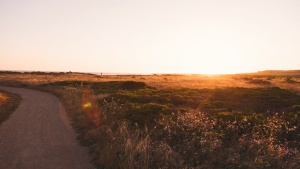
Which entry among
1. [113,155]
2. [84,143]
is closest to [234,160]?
[113,155]

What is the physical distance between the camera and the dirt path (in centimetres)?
895

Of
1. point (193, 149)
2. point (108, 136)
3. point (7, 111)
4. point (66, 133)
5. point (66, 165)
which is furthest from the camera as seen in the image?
point (7, 111)

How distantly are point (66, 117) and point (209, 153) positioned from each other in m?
11.0

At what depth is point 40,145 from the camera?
1095cm

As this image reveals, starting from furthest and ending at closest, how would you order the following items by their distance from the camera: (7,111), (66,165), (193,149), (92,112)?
(7,111) < (92,112) < (193,149) < (66,165)

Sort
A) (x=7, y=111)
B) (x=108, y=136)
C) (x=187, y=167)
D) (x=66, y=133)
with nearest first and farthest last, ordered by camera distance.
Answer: (x=187, y=167) < (x=108, y=136) < (x=66, y=133) < (x=7, y=111)

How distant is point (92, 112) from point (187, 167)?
1013 cm

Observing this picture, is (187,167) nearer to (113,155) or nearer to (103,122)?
(113,155)

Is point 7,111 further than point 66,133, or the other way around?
point 7,111

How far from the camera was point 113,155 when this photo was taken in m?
8.85

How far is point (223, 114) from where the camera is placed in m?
17.5

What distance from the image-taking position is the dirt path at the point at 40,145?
8.95 metres

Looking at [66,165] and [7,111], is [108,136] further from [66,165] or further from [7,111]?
[7,111]

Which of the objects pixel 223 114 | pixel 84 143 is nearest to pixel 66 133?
pixel 84 143
